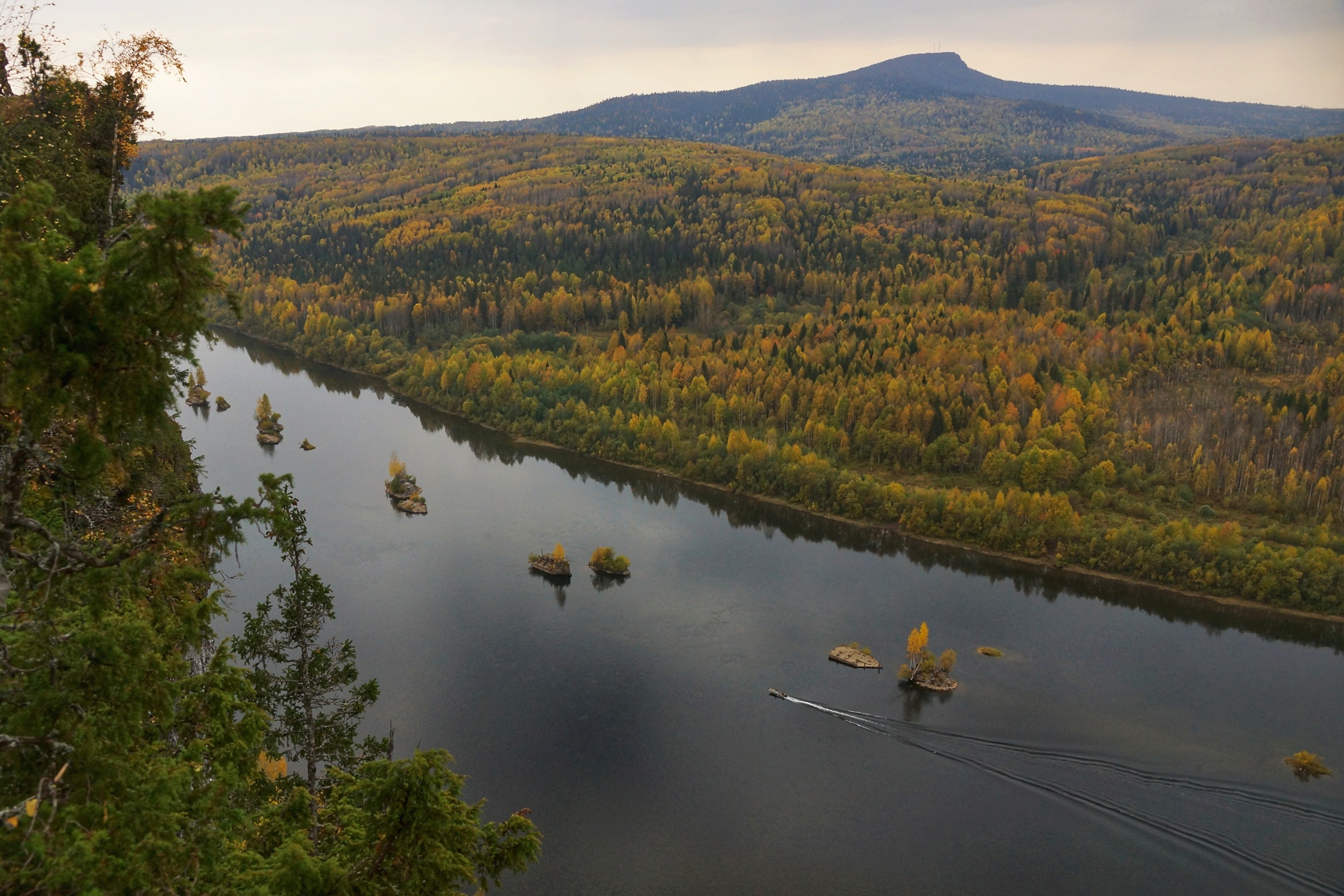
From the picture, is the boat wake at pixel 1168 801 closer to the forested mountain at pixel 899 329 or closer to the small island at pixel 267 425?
the forested mountain at pixel 899 329

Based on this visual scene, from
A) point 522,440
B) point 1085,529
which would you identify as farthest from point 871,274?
point 1085,529

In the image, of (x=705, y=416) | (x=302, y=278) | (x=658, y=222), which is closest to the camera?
(x=705, y=416)

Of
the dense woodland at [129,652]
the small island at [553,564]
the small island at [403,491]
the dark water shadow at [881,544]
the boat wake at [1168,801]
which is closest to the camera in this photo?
the dense woodland at [129,652]

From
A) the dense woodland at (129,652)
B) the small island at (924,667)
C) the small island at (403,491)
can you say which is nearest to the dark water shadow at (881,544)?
the small island at (403,491)

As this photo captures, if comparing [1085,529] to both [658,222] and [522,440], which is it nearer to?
[522,440]

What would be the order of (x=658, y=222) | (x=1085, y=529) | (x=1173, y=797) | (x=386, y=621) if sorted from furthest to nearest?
1. (x=658, y=222)
2. (x=1085, y=529)
3. (x=386, y=621)
4. (x=1173, y=797)

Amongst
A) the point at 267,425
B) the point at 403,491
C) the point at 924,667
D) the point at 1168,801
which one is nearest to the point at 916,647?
the point at 924,667
